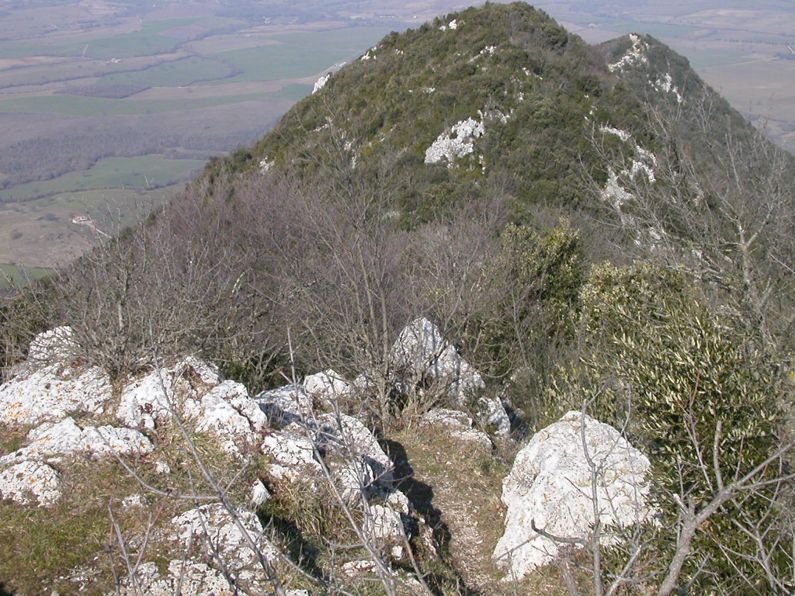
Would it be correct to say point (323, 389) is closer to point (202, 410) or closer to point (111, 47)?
point (202, 410)

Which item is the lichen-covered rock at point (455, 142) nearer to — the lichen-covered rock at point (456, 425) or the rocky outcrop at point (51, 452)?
the lichen-covered rock at point (456, 425)

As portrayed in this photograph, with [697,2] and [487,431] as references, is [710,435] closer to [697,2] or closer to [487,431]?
[487,431]

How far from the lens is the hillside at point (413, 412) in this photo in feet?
17.7

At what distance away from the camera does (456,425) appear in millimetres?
10320

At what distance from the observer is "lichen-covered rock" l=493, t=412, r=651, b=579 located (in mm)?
7004

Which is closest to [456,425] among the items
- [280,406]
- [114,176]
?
[280,406]

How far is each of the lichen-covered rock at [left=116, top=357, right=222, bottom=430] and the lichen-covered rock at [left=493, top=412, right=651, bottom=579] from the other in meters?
3.64

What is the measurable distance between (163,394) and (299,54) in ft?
510

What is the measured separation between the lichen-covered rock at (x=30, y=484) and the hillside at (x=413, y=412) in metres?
0.02

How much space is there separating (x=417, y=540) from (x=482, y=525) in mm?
1402

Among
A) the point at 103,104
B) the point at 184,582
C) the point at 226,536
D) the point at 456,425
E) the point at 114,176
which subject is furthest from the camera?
the point at 103,104

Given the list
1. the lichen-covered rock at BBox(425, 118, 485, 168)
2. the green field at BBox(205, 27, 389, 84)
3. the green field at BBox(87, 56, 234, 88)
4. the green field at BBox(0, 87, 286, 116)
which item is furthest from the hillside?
the green field at BBox(87, 56, 234, 88)

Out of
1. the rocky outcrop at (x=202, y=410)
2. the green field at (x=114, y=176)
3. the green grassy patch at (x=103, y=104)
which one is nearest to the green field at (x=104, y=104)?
the green grassy patch at (x=103, y=104)

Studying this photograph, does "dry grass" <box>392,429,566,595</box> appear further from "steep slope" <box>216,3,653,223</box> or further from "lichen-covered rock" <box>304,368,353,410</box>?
"steep slope" <box>216,3,653,223</box>
